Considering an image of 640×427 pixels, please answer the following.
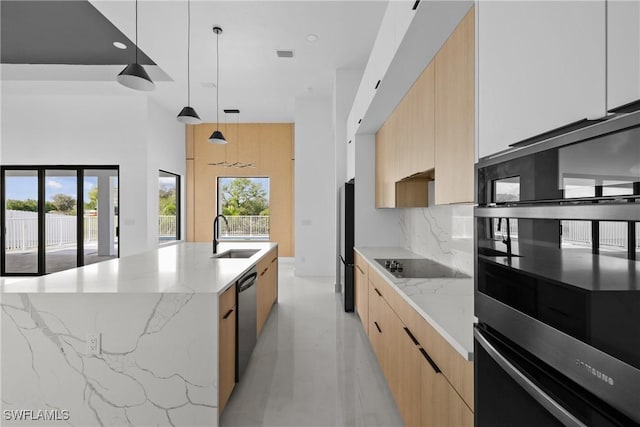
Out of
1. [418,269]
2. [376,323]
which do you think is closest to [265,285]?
[376,323]

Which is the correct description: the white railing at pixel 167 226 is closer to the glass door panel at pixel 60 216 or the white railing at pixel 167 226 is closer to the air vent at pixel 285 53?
the glass door panel at pixel 60 216

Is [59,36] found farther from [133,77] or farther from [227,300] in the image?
[227,300]

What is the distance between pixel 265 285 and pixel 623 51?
130 inches

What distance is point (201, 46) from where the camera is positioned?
422 cm

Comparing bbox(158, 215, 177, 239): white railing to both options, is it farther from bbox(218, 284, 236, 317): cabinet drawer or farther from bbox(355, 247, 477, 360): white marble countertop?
bbox(355, 247, 477, 360): white marble countertop

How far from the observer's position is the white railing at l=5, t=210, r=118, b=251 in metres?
6.22

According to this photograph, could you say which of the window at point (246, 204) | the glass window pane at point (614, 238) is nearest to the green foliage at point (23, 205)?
the window at point (246, 204)

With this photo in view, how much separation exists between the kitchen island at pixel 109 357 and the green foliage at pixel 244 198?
6.38 m

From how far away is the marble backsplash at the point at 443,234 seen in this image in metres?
2.23

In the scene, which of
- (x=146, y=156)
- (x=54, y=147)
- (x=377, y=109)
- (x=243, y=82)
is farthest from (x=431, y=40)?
(x=54, y=147)

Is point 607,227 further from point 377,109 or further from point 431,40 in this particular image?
point 377,109

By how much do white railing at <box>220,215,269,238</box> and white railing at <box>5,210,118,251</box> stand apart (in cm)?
303

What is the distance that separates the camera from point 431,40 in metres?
1.69

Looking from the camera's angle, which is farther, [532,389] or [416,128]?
[416,128]
